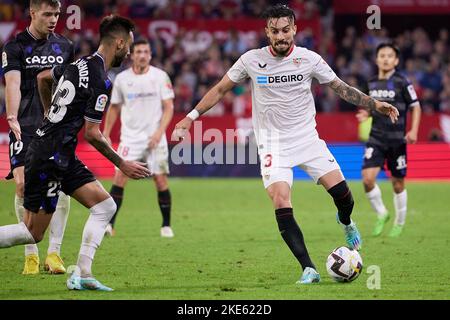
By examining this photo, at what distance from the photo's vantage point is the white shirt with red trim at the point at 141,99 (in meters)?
14.1

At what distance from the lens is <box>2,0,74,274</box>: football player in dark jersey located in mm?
9469

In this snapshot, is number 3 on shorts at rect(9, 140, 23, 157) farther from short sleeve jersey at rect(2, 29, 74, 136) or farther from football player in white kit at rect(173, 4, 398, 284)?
football player in white kit at rect(173, 4, 398, 284)

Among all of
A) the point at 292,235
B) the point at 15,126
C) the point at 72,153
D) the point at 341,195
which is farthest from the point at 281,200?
the point at 15,126

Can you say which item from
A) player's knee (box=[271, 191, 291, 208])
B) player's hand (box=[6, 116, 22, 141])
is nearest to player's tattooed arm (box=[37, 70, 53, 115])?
player's hand (box=[6, 116, 22, 141])

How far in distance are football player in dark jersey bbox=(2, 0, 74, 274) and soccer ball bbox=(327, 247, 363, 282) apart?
283 centimetres

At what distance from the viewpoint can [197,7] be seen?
27875mm

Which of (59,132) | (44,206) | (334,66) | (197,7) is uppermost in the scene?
(197,7)

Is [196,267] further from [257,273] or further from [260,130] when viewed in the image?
[260,130]

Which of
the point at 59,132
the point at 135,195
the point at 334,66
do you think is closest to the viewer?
the point at 59,132

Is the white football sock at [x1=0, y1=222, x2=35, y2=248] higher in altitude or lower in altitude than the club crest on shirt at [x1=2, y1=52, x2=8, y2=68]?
lower

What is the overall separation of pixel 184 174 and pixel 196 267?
13.4 metres

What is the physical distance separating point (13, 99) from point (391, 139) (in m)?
6.17

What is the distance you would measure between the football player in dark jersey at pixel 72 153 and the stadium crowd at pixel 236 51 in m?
16.3
